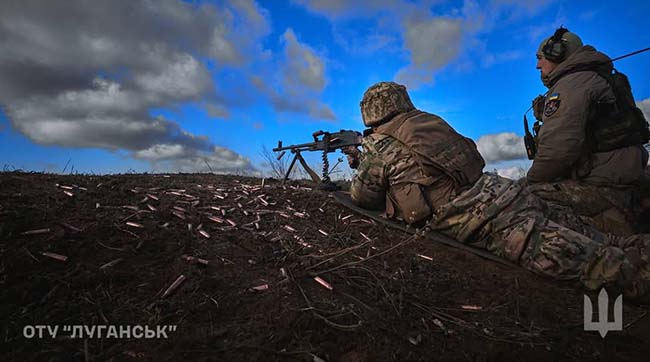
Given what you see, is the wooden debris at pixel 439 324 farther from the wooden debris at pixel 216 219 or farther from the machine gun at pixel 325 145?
the machine gun at pixel 325 145

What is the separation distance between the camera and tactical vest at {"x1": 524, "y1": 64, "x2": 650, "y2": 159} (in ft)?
15.8

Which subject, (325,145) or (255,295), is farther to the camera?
(325,145)

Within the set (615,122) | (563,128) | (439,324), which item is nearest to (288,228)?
(439,324)

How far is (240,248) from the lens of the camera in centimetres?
375

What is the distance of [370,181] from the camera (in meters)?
5.10

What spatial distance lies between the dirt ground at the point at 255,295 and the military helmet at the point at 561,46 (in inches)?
143

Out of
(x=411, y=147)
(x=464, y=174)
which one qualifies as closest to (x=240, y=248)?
(x=411, y=147)

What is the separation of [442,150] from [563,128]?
5.98 feet

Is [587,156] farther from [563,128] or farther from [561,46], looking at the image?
[561,46]

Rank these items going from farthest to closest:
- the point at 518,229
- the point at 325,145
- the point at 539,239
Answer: the point at 325,145 < the point at 518,229 < the point at 539,239

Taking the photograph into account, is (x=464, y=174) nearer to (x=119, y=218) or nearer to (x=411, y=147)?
(x=411, y=147)

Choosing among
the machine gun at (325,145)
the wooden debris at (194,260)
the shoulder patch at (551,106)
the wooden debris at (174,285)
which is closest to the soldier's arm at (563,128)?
the shoulder patch at (551,106)

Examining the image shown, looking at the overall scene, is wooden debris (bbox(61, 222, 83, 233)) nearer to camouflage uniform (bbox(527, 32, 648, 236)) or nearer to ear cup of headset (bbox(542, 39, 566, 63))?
camouflage uniform (bbox(527, 32, 648, 236))

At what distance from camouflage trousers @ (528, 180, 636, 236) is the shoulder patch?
43.9 inches
